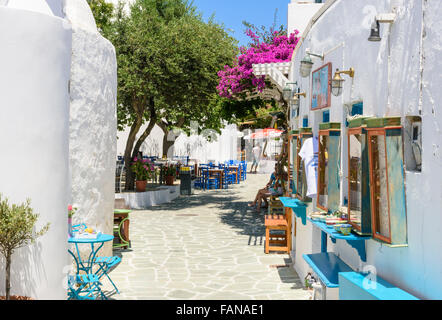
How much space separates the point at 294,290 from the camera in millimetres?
7848

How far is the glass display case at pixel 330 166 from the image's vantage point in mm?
6031

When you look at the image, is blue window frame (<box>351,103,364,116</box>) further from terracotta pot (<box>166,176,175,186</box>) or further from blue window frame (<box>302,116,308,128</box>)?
terracotta pot (<box>166,176,175,186</box>)

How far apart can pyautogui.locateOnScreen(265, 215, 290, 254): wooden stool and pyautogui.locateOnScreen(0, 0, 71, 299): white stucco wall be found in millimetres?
5457

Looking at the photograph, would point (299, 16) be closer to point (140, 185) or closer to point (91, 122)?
point (91, 122)

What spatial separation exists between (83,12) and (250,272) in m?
5.91

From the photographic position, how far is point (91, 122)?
333 inches

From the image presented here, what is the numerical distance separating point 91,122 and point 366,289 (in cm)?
599

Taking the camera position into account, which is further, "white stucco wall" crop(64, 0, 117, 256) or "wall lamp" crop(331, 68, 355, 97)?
"white stucco wall" crop(64, 0, 117, 256)

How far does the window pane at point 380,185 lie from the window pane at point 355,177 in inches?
19.7

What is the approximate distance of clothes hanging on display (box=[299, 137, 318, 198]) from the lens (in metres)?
6.75

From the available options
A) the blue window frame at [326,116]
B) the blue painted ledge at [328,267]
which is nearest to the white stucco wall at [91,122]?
the blue window frame at [326,116]

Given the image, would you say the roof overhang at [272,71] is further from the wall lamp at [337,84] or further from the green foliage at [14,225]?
the green foliage at [14,225]

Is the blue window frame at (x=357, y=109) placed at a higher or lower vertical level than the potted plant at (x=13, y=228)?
higher

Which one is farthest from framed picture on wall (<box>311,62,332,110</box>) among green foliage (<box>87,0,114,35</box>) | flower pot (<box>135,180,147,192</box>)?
green foliage (<box>87,0,114,35</box>)
